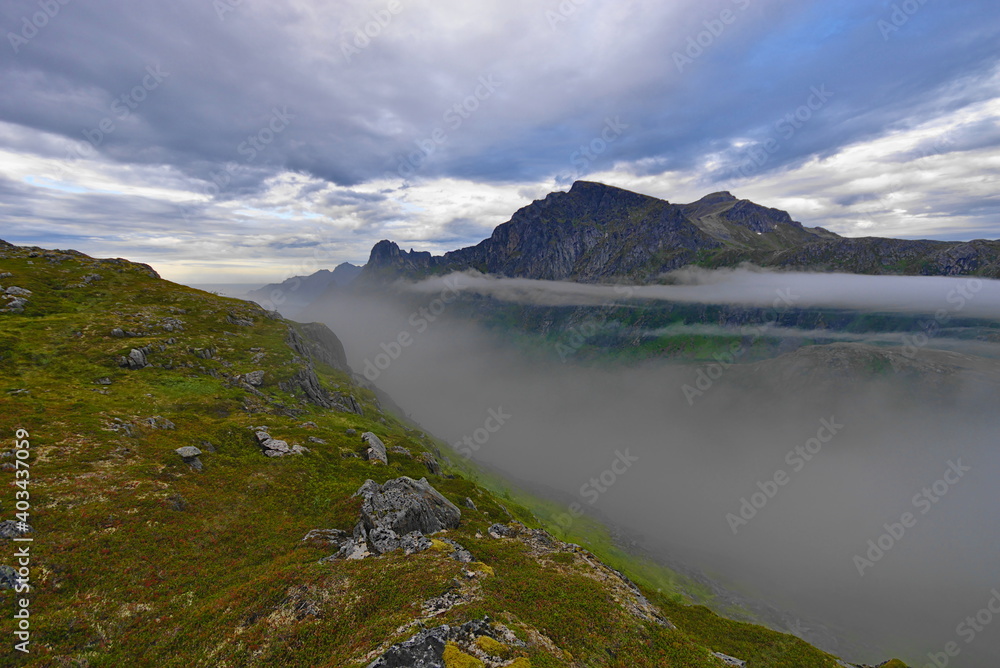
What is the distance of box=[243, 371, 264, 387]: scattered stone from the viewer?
73.7 meters

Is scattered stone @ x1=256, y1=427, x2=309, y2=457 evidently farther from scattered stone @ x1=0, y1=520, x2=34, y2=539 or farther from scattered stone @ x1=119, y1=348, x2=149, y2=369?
scattered stone @ x1=119, y1=348, x2=149, y2=369

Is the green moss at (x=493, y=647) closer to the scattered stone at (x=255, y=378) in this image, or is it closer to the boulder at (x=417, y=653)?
the boulder at (x=417, y=653)

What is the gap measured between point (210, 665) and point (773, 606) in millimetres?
261196

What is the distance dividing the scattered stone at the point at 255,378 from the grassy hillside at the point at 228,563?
1369cm

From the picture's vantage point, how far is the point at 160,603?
22.8 m

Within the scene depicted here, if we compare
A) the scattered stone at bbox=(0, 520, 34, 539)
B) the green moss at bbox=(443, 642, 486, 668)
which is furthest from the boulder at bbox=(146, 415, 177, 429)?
the green moss at bbox=(443, 642, 486, 668)

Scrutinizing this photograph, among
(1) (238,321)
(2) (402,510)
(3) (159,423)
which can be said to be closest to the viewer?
(2) (402,510)

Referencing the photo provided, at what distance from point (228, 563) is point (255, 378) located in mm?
56948

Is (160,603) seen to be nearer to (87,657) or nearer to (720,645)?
(87,657)

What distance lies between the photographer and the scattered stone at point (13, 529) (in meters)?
23.3

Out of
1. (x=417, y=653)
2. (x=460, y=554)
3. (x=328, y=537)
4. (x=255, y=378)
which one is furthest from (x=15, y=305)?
(x=417, y=653)

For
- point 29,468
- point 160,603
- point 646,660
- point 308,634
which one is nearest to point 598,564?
point 646,660

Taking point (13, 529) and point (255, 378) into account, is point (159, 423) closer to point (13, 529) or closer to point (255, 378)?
point (13, 529)

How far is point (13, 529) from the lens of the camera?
2389 cm
